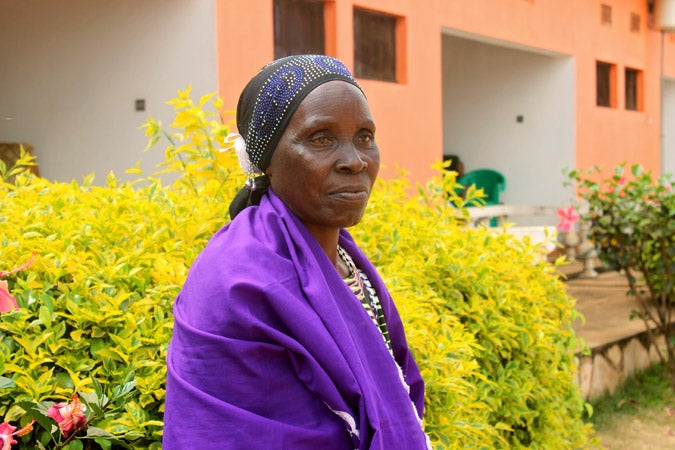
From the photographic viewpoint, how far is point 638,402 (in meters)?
5.63

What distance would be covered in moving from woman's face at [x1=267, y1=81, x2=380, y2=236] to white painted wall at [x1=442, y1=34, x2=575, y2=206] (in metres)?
10.8

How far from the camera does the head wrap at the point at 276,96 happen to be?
1.60 metres

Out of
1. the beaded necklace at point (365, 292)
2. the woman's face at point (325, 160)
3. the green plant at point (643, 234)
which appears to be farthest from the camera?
the green plant at point (643, 234)

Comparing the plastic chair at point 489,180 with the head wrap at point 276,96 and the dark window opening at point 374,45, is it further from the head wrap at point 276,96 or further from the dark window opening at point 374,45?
the head wrap at point 276,96

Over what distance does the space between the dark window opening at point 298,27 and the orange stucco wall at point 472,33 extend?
0.15m

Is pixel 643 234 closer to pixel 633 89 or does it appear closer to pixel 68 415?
pixel 68 415

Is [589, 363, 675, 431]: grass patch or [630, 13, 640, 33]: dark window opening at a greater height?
[630, 13, 640, 33]: dark window opening

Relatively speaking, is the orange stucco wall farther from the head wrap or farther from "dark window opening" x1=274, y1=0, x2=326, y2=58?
the head wrap

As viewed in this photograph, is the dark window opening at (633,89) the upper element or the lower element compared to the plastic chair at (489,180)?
upper

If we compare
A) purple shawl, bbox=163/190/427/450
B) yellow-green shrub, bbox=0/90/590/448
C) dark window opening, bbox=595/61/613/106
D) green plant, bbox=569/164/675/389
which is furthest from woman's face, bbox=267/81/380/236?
dark window opening, bbox=595/61/613/106

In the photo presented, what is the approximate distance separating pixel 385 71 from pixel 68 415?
730 cm

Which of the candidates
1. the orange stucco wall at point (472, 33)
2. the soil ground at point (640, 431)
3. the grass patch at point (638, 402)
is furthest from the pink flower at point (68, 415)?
the grass patch at point (638, 402)

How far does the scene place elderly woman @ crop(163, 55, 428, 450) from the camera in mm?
1425

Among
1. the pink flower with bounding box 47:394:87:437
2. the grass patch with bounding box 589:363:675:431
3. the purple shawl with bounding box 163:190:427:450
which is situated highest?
the purple shawl with bounding box 163:190:427:450
